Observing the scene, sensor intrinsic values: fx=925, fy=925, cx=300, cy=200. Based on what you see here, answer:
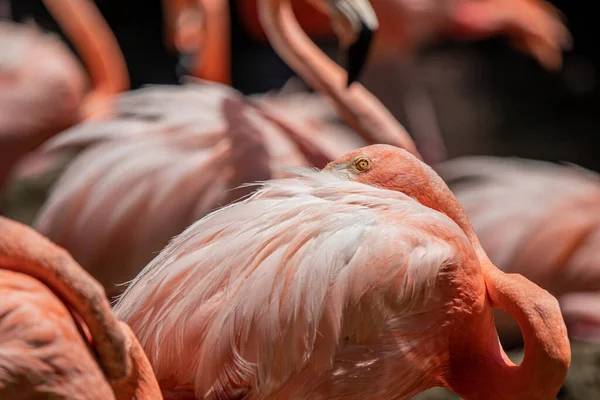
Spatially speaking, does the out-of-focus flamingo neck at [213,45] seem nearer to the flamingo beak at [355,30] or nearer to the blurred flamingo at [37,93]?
the blurred flamingo at [37,93]

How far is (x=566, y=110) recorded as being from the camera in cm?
412

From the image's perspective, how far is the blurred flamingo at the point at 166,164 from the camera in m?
1.88

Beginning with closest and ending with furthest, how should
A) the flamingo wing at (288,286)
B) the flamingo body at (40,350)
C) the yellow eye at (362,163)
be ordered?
the flamingo body at (40,350) < the flamingo wing at (288,286) < the yellow eye at (362,163)

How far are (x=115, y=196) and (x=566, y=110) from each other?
2.73 m

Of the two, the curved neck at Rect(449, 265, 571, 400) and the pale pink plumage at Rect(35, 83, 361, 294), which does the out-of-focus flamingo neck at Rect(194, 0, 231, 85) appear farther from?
the curved neck at Rect(449, 265, 571, 400)

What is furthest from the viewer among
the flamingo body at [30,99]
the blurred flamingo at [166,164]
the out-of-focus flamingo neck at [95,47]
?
the out-of-focus flamingo neck at [95,47]

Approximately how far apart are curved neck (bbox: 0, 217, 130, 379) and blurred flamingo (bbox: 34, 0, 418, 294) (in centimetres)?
97

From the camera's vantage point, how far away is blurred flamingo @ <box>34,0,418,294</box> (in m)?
1.88

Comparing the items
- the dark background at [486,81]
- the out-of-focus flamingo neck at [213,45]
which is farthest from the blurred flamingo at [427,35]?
the out-of-focus flamingo neck at [213,45]

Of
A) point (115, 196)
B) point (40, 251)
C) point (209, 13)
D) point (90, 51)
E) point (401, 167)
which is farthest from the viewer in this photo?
point (90, 51)

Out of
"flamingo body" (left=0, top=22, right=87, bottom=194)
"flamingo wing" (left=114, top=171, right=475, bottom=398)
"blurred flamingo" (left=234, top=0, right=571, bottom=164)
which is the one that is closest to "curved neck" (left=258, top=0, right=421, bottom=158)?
"flamingo body" (left=0, top=22, right=87, bottom=194)

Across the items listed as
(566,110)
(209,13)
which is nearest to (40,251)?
(209,13)

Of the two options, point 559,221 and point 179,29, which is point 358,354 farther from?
point 179,29

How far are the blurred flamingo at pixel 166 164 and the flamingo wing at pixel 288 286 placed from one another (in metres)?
0.75
